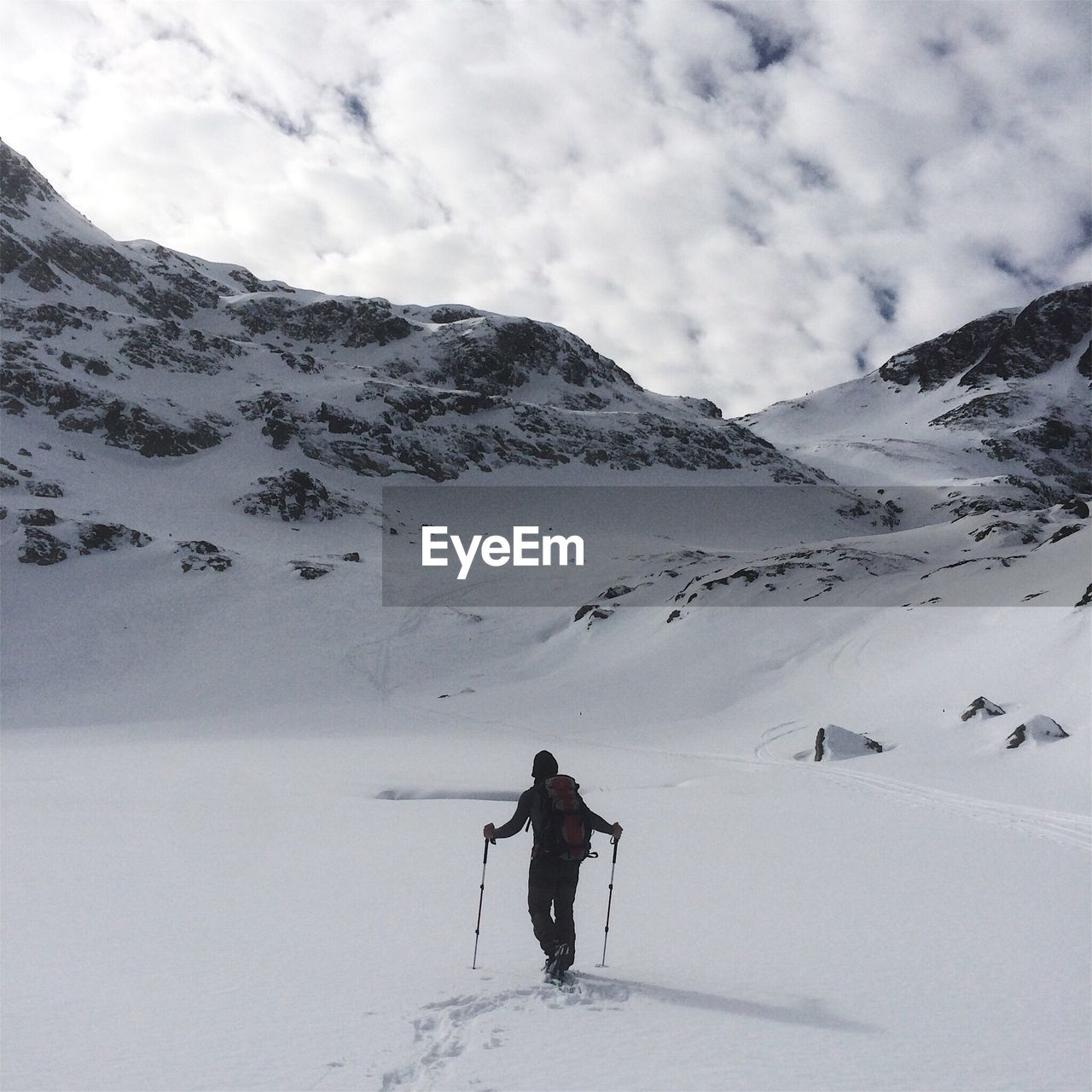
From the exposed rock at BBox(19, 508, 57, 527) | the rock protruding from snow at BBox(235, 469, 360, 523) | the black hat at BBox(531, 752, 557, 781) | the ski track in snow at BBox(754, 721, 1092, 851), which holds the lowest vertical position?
the ski track in snow at BBox(754, 721, 1092, 851)

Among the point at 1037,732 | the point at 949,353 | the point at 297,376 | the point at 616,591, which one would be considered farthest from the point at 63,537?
the point at 949,353

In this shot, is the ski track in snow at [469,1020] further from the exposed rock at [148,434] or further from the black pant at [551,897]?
the exposed rock at [148,434]

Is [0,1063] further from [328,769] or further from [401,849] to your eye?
[328,769]

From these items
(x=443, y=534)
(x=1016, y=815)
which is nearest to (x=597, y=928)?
(x=1016, y=815)

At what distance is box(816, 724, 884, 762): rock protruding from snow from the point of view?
21656 mm

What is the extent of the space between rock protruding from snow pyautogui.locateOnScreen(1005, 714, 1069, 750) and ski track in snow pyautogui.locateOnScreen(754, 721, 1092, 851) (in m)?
3.53

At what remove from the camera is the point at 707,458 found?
120 m

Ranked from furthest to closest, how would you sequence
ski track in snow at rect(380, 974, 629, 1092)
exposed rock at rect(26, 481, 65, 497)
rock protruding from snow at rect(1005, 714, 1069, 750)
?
1. exposed rock at rect(26, 481, 65, 497)
2. rock protruding from snow at rect(1005, 714, 1069, 750)
3. ski track in snow at rect(380, 974, 629, 1092)

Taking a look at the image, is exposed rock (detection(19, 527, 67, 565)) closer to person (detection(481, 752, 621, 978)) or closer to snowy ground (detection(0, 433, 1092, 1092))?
snowy ground (detection(0, 433, 1092, 1092))

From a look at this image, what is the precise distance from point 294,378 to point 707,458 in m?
62.7

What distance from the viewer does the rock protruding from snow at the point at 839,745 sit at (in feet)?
71.1

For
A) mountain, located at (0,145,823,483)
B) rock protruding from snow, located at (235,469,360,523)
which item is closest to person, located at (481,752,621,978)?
rock protruding from snow, located at (235,469,360,523)

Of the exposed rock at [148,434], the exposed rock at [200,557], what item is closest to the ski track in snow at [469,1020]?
the exposed rock at [200,557]

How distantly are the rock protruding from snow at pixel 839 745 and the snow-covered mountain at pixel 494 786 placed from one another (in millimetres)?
499
